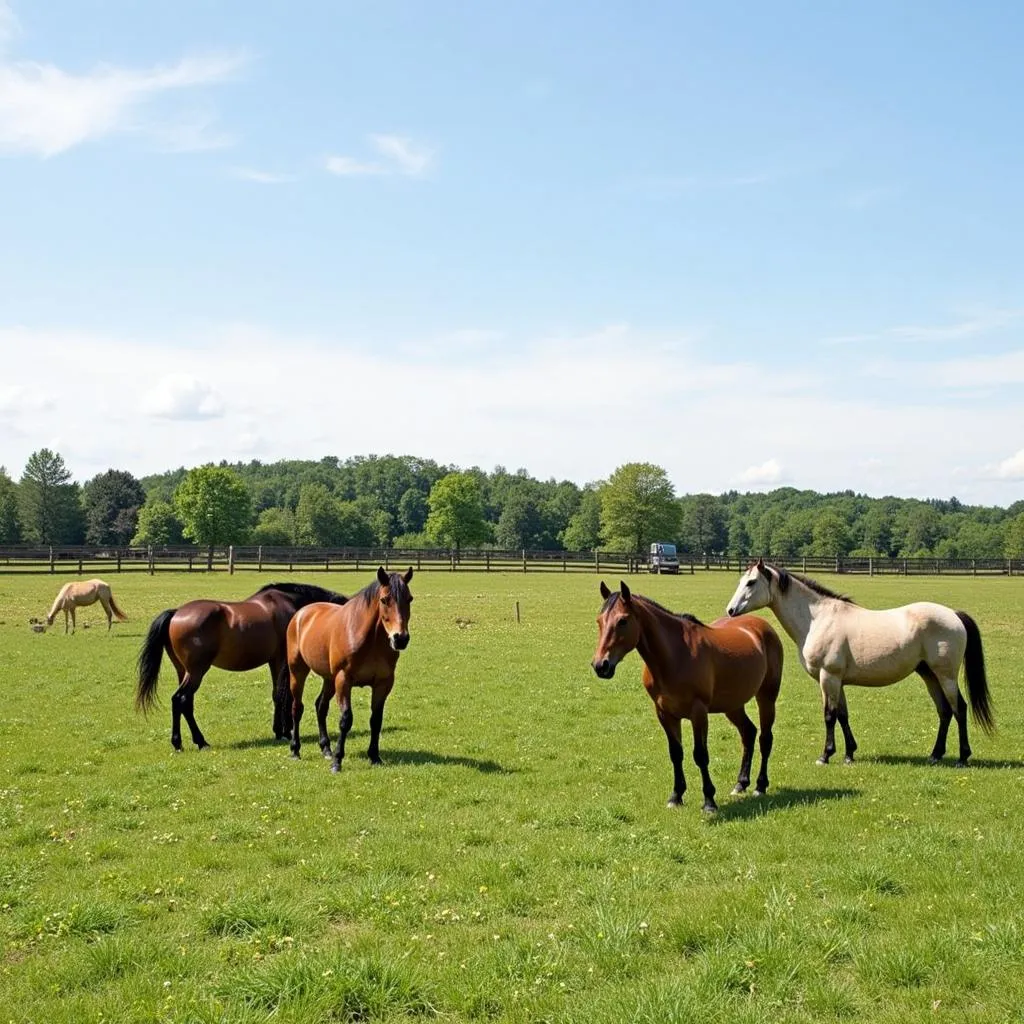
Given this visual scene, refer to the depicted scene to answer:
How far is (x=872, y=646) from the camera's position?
1090 centimetres

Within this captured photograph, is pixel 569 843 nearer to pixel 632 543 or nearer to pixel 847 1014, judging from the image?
pixel 847 1014

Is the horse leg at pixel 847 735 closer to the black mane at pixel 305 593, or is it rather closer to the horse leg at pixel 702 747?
the horse leg at pixel 702 747

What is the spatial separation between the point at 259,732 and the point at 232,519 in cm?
7718

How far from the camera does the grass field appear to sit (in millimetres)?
4805

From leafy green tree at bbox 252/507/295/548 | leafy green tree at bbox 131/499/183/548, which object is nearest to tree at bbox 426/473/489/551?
leafy green tree at bbox 252/507/295/548

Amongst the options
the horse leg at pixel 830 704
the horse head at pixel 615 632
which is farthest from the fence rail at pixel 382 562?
the horse head at pixel 615 632

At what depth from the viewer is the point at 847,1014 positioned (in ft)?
15.1

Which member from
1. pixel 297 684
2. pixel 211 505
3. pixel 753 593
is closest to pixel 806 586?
pixel 753 593

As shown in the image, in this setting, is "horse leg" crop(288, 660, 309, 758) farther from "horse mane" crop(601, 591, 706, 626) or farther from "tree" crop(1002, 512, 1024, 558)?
"tree" crop(1002, 512, 1024, 558)

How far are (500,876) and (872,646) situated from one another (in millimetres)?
6423

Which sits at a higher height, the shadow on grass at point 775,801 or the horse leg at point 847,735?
the horse leg at point 847,735

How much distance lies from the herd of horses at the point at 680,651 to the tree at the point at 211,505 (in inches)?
2984

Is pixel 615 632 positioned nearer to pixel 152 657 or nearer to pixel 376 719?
pixel 376 719

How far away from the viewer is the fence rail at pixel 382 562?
52875 millimetres
